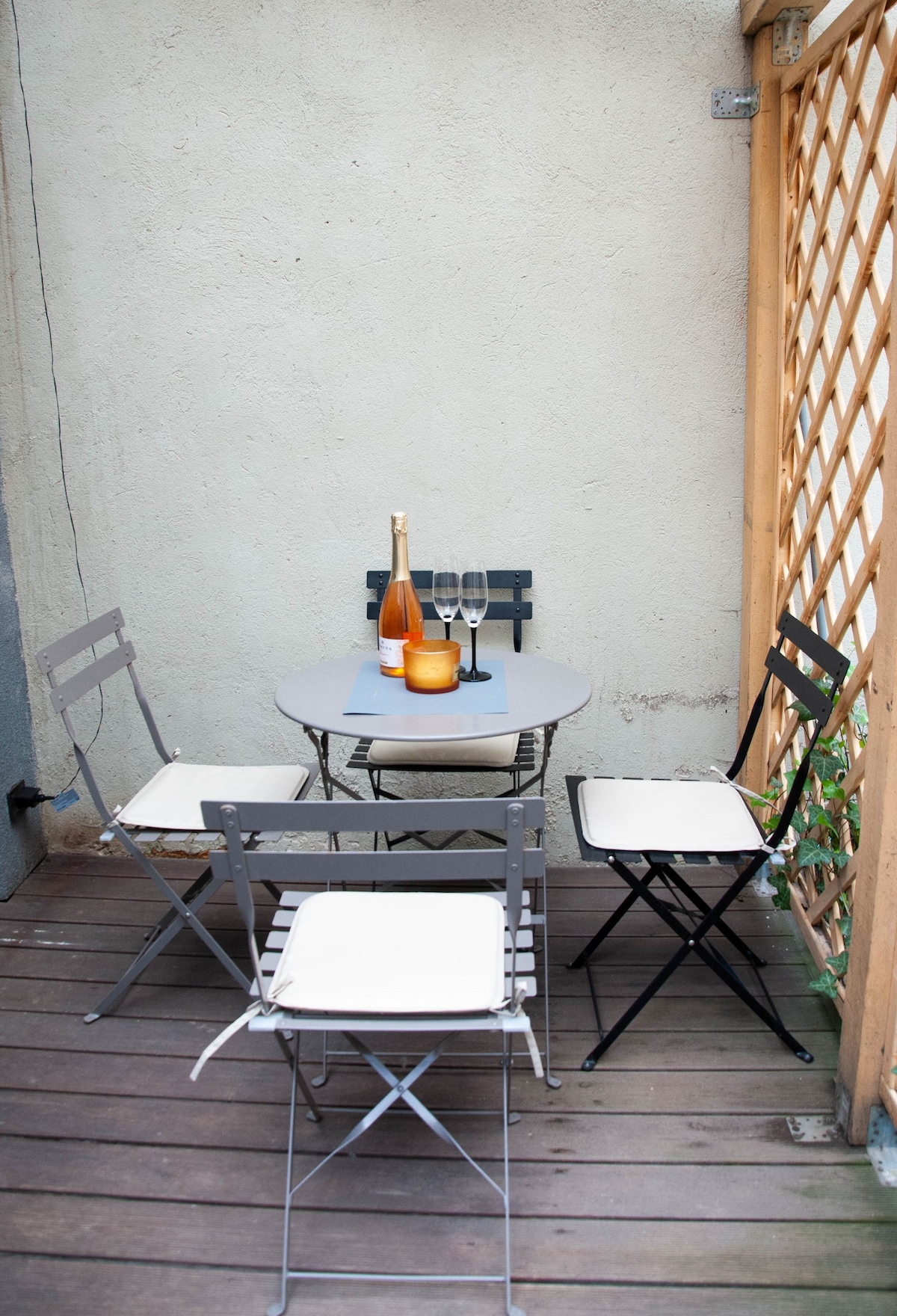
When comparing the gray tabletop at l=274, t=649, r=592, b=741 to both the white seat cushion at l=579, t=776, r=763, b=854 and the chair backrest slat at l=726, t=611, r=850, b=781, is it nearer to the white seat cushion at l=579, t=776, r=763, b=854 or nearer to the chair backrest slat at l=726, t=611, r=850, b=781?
the white seat cushion at l=579, t=776, r=763, b=854

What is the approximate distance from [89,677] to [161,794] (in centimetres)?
39

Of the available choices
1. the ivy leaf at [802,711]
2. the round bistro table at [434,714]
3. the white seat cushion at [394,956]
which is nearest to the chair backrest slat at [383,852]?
the white seat cushion at [394,956]

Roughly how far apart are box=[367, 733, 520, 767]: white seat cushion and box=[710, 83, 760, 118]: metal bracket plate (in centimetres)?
203

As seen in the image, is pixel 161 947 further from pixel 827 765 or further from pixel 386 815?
pixel 827 765

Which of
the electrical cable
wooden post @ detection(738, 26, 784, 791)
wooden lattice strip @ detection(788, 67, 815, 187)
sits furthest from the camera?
the electrical cable

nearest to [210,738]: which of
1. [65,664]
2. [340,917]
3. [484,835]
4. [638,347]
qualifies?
[65,664]

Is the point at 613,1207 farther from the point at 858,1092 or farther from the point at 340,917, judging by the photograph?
the point at 340,917

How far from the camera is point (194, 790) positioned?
110 inches

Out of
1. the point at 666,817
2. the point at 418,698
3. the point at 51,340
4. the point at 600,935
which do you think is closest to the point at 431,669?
the point at 418,698

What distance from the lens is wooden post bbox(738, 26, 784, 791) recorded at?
2.98 metres

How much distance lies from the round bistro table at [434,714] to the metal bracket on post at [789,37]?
6.36 ft

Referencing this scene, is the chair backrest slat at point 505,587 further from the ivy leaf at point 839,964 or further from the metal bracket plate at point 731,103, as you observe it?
the metal bracket plate at point 731,103

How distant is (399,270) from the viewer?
314cm

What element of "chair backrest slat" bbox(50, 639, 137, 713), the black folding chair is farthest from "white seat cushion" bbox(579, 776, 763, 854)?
"chair backrest slat" bbox(50, 639, 137, 713)
